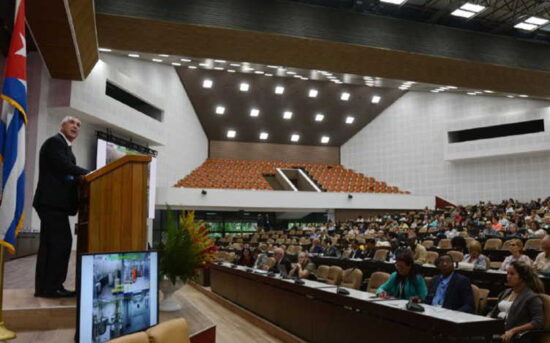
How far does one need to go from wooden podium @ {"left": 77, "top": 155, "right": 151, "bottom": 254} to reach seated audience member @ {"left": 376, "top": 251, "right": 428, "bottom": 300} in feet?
8.97

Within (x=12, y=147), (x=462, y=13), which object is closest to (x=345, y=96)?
(x=462, y=13)

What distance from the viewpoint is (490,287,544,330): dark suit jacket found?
3.63 m

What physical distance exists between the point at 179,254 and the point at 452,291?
249 centimetres

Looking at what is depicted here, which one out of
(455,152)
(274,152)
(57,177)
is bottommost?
(57,177)

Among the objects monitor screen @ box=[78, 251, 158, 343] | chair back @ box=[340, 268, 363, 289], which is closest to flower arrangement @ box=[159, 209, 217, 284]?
monitor screen @ box=[78, 251, 158, 343]

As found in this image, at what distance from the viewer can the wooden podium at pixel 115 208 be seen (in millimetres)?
2965

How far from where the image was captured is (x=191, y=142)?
813 inches

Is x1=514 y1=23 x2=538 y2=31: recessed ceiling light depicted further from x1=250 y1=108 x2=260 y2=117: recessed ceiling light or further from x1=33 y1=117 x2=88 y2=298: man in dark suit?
x1=250 y1=108 x2=260 y2=117: recessed ceiling light

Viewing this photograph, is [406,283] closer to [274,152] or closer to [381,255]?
[381,255]

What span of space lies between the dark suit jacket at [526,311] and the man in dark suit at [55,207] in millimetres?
3248

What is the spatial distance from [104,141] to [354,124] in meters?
14.4

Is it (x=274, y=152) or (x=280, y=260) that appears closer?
(x=280, y=260)

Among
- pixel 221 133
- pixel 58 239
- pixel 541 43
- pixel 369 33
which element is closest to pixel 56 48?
pixel 369 33

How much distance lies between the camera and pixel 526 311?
3709mm
